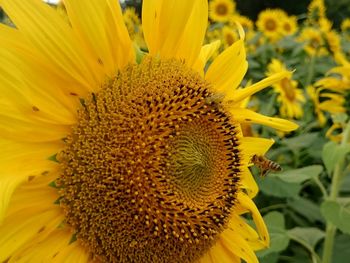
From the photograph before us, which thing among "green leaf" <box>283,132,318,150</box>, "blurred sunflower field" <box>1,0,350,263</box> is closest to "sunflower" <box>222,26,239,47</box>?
"blurred sunflower field" <box>1,0,350,263</box>

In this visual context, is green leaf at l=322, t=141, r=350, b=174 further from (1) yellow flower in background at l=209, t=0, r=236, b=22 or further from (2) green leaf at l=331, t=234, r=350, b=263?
(1) yellow flower in background at l=209, t=0, r=236, b=22

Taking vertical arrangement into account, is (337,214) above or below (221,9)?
below

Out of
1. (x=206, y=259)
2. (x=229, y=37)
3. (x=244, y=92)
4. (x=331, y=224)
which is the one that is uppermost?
(x=229, y=37)

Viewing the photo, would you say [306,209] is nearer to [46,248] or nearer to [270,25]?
[46,248]

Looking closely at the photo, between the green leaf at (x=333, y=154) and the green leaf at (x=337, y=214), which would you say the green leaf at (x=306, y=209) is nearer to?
the green leaf at (x=333, y=154)

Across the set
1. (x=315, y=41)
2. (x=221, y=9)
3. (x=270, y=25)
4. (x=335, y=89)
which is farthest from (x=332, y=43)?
(x=335, y=89)

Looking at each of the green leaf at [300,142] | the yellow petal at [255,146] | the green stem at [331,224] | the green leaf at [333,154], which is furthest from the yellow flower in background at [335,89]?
the yellow petal at [255,146]

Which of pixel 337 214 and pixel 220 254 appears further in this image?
pixel 337 214
